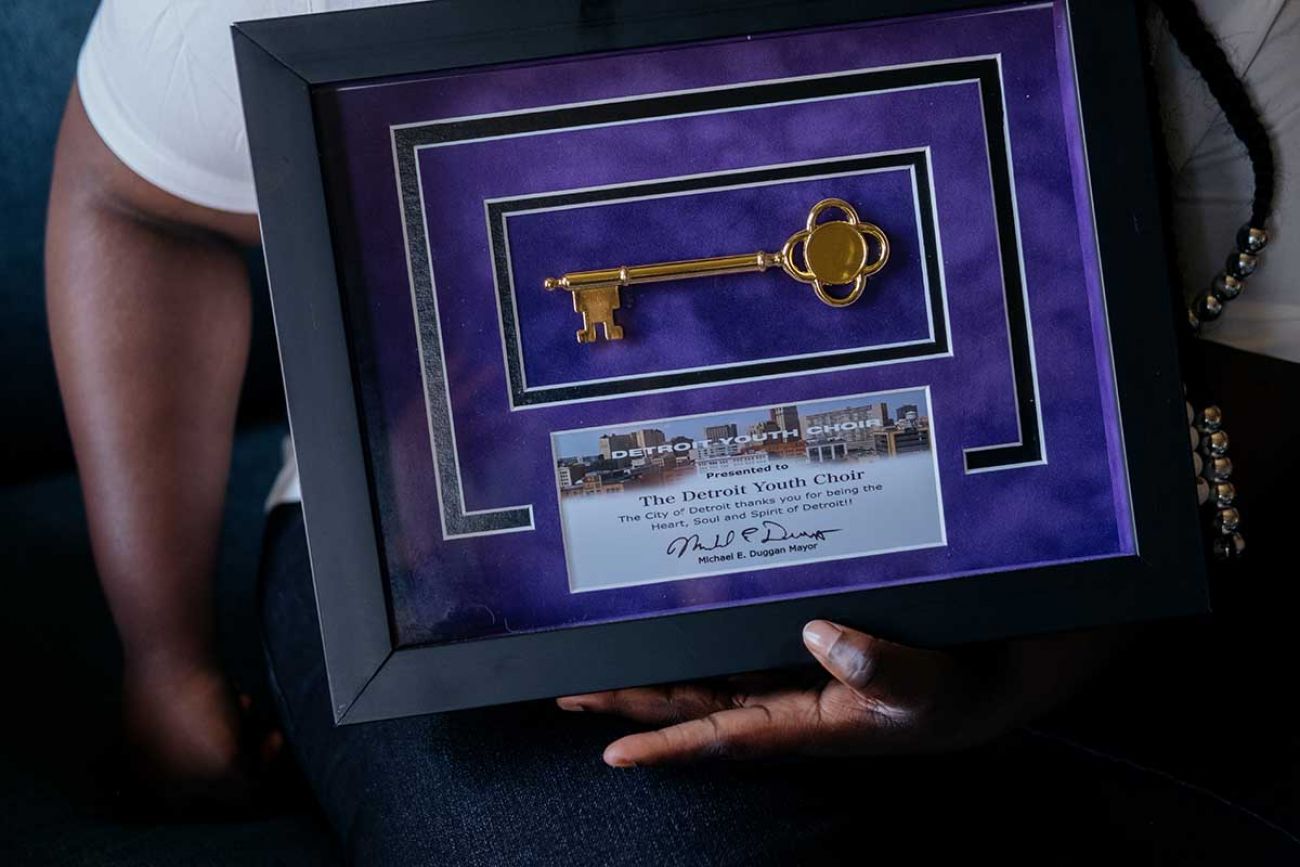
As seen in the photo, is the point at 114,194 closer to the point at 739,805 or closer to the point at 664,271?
the point at 664,271

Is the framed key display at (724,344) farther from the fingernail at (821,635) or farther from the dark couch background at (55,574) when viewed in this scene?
the dark couch background at (55,574)

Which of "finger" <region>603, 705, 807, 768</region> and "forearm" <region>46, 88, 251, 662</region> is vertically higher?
"forearm" <region>46, 88, 251, 662</region>

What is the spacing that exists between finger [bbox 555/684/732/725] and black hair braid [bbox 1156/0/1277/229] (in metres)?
0.35

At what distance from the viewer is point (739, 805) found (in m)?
0.57

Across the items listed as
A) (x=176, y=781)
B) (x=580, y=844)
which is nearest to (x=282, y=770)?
(x=176, y=781)

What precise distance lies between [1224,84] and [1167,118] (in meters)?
0.03

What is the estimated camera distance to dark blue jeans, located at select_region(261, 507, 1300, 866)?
→ 56cm

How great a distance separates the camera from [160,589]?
0.71m

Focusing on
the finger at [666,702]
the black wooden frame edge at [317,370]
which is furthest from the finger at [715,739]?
the black wooden frame edge at [317,370]

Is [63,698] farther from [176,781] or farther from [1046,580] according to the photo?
[1046,580]

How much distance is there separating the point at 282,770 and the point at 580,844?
0.32 metres

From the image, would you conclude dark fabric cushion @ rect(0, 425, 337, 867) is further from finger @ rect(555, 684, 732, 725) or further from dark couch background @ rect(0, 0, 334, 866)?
finger @ rect(555, 684, 732, 725)
